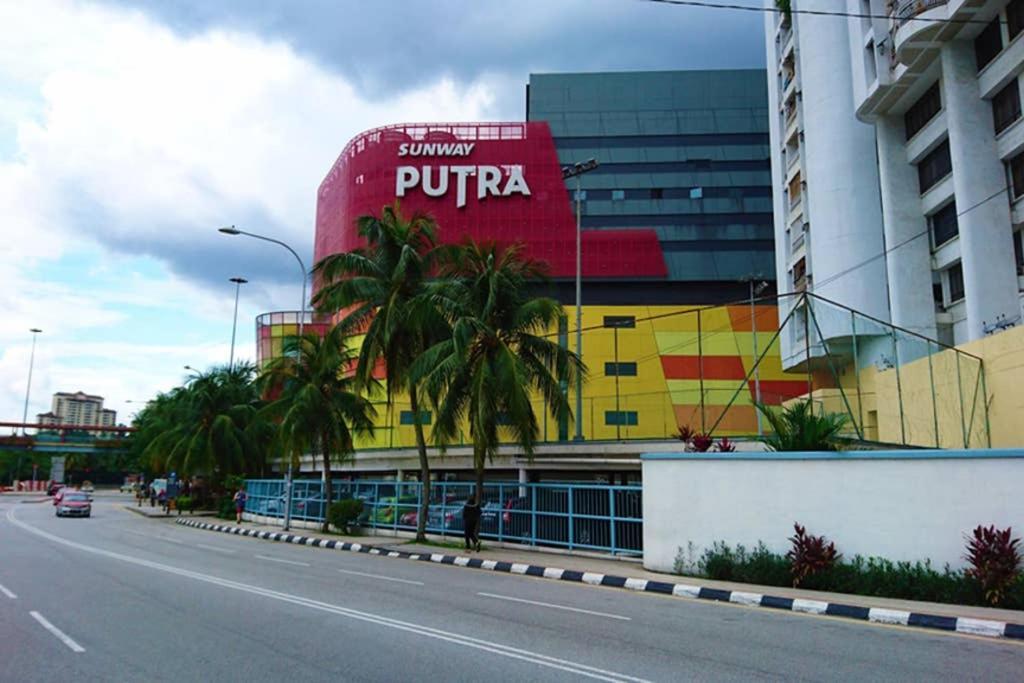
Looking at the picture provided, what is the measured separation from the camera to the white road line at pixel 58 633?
26.1 feet

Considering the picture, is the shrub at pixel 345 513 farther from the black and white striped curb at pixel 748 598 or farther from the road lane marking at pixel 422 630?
the road lane marking at pixel 422 630

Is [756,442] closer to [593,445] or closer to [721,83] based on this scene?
[593,445]

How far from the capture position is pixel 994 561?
11102 millimetres

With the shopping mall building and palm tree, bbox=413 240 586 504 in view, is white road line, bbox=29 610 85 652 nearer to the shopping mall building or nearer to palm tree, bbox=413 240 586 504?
palm tree, bbox=413 240 586 504

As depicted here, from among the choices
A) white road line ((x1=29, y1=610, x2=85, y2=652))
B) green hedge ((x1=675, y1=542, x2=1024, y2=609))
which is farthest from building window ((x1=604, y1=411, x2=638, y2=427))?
white road line ((x1=29, y1=610, x2=85, y2=652))

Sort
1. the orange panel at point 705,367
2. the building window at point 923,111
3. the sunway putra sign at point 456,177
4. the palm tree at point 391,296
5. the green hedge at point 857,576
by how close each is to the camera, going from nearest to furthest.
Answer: the green hedge at point 857,576
the palm tree at point 391,296
the building window at point 923,111
the orange panel at point 705,367
the sunway putra sign at point 456,177

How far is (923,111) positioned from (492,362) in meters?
22.3

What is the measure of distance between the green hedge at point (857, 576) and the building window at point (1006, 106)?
2049cm

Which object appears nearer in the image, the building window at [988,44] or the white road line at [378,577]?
the white road line at [378,577]

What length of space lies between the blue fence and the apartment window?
21.1 meters

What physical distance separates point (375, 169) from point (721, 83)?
3195 centimetres

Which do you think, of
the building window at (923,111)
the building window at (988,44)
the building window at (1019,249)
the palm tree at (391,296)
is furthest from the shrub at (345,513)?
the building window at (988,44)

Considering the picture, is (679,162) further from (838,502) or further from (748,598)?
(748,598)

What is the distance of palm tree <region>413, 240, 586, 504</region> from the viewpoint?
2052 centimetres
